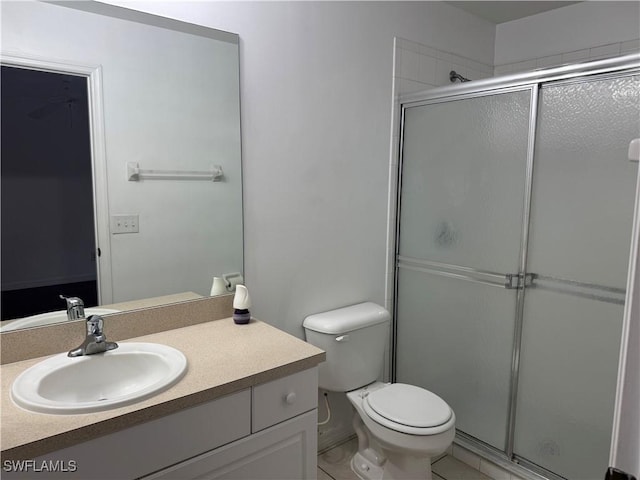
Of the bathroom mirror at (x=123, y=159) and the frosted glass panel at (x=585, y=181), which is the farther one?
the frosted glass panel at (x=585, y=181)

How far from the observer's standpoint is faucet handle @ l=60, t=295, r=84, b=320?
1442mm

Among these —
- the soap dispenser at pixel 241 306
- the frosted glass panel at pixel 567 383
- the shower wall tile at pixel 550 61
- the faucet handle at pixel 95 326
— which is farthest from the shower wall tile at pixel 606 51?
the faucet handle at pixel 95 326

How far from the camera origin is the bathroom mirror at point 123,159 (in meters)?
1.34

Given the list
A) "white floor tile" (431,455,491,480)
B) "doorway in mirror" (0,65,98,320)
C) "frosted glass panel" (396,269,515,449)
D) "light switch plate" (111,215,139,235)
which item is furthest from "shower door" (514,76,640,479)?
"doorway in mirror" (0,65,98,320)

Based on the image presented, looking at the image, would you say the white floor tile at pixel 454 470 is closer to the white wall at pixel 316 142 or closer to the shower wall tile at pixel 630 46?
the white wall at pixel 316 142

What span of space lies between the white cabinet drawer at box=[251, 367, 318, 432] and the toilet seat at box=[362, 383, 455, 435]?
1.53ft

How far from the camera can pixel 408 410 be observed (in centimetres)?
182

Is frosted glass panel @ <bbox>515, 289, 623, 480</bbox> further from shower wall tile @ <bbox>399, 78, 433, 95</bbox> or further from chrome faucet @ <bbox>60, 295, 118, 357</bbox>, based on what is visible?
chrome faucet @ <bbox>60, 295, 118, 357</bbox>

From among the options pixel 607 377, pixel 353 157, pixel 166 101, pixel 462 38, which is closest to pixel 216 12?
pixel 166 101

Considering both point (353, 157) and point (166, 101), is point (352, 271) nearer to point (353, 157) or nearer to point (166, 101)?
point (353, 157)

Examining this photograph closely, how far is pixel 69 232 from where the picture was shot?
143cm

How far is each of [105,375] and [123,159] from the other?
714mm

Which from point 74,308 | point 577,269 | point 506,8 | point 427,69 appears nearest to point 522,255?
point 577,269

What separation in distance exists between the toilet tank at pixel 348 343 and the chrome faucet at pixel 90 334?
89cm
